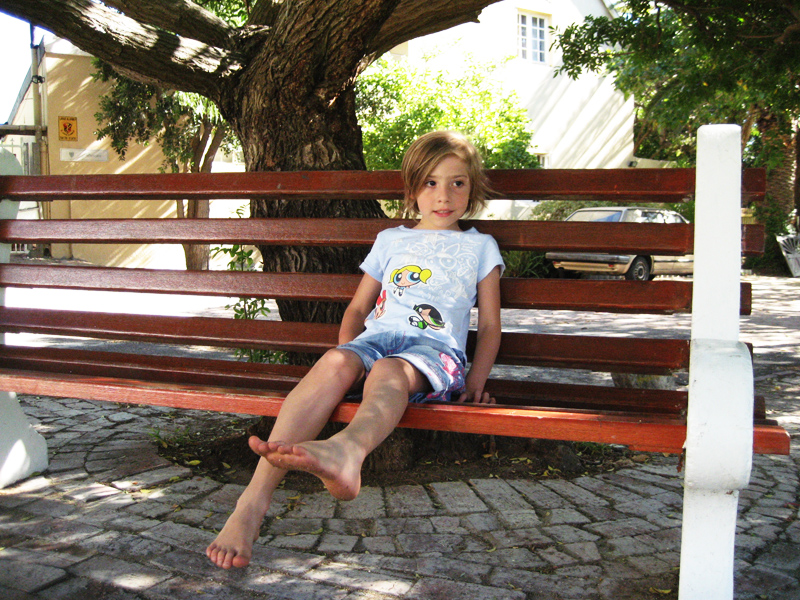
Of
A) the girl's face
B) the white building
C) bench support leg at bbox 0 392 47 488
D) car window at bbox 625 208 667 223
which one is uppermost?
the white building

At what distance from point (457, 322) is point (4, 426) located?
219 centimetres

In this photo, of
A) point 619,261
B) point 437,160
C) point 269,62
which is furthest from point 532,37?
point 437,160

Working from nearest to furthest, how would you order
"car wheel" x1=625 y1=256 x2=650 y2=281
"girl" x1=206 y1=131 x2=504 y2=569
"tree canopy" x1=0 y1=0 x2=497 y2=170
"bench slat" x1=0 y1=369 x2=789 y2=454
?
1. "bench slat" x1=0 y1=369 x2=789 y2=454
2. "girl" x1=206 y1=131 x2=504 y2=569
3. "tree canopy" x1=0 y1=0 x2=497 y2=170
4. "car wheel" x1=625 y1=256 x2=650 y2=281

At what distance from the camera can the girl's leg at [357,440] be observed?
177 centimetres

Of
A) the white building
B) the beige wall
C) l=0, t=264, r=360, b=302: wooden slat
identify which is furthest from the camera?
the white building

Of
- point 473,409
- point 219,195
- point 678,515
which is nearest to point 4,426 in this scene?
point 219,195

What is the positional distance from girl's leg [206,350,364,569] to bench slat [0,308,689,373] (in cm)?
66

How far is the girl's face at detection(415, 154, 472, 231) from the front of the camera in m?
2.72

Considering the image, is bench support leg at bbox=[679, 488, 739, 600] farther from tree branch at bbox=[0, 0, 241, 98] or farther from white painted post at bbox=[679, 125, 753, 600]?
tree branch at bbox=[0, 0, 241, 98]

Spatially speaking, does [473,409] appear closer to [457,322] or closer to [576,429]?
[576,429]

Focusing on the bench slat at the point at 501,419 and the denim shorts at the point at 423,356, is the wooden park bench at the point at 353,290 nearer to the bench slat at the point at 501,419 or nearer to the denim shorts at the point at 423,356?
the bench slat at the point at 501,419

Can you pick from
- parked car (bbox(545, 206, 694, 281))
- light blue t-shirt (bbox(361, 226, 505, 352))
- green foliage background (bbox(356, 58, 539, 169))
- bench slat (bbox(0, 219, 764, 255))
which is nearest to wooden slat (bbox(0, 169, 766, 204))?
bench slat (bbox(0, 219, 764, 255))

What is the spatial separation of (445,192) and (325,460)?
1285 millimetres

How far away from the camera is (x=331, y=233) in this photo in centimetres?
295
